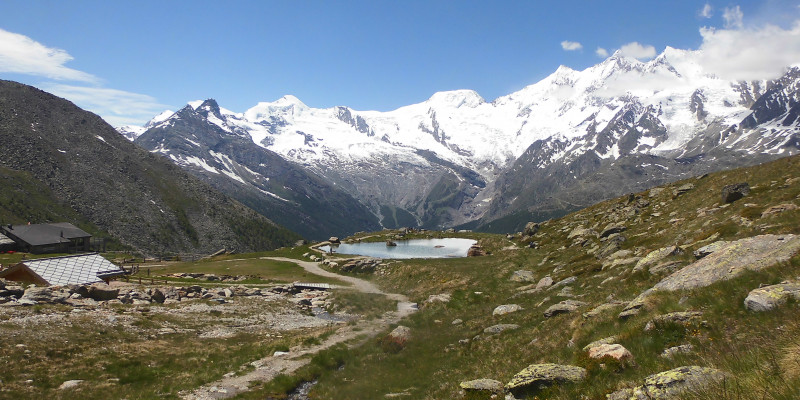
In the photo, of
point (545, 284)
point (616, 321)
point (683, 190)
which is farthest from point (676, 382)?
point (683, 190)

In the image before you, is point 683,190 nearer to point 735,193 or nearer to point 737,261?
point 735,193

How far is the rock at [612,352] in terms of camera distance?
41.5ft

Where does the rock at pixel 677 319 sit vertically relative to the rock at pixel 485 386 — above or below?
above

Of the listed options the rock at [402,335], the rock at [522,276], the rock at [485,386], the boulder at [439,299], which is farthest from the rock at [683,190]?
the rock at [485,386]

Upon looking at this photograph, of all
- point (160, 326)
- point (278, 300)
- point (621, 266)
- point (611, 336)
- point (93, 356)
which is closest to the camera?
point (611, 336)

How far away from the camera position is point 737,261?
55.2 feet

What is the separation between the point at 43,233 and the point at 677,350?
144 meters

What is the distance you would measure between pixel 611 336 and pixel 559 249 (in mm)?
45094

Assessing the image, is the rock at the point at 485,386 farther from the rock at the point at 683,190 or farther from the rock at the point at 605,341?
the rock at the point at 683,190

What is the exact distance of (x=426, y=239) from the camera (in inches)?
4653

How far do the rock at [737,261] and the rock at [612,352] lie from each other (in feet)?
19.0

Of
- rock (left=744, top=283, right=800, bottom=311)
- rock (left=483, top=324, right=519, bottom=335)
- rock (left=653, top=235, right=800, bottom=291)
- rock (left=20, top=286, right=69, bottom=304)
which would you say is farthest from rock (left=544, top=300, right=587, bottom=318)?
rock (left=20, top=286, right=69, bottom=304)

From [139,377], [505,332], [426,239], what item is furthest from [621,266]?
[426,239]

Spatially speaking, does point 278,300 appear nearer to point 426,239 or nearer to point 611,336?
point 611,336
